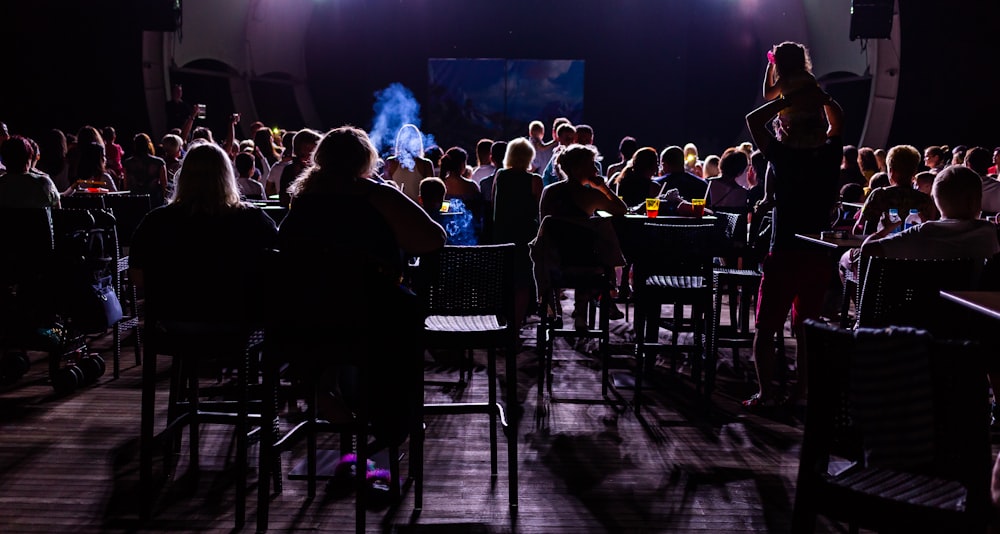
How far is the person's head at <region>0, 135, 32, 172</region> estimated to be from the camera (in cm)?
513

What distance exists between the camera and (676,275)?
470 cm

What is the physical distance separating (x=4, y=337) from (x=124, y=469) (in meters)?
1.81

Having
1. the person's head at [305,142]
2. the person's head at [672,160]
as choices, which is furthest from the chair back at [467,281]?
the person's head at [672,160]

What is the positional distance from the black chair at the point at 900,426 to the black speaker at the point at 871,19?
9.84 m

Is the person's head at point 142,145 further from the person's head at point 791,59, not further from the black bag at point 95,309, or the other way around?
the person's head at point 791,59

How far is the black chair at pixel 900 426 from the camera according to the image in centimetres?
169

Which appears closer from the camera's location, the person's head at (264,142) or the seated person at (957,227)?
the seated person at (957,227)

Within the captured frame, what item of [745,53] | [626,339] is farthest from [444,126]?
[626,339]

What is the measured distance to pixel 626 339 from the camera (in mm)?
6273

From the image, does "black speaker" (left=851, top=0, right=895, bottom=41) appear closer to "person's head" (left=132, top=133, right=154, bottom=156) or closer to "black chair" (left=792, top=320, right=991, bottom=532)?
"person's head" (left=132, top=133, right=154, bottom=156)

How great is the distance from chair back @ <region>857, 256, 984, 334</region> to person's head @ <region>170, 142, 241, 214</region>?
2.37 metres

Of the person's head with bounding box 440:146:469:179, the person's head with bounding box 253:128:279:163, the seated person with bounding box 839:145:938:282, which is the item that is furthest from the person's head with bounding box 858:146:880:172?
the person's head with bounding box 253:128:279:163

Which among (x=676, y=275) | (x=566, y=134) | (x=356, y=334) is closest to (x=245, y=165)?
(x=566, y=134)

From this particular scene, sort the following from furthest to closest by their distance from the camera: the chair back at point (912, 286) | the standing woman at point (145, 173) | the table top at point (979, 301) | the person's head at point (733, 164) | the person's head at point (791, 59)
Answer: the standing woman at point (145, 173) → the person's head at point (733, 164) → the person's head at point (791, 59) → the chair back at point (912, 286) → the table top at point (979, 301)
